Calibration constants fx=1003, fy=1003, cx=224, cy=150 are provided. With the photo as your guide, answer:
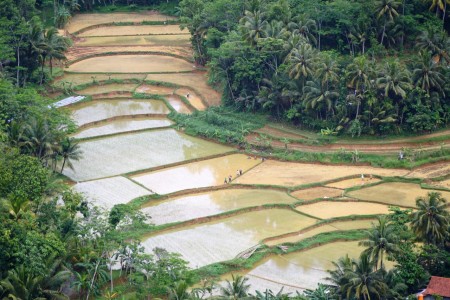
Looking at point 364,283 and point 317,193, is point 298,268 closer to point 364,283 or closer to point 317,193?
point 364,283

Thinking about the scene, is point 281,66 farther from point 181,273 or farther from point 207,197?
point 181,273

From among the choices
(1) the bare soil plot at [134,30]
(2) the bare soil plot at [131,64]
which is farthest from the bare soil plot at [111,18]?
(2) the bare soil plot at [131,64]

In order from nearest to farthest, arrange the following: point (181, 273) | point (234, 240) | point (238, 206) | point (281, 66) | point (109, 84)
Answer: point (181, 273), point (234, 240), point (238, 206), point (281, 66), point (109, 84)

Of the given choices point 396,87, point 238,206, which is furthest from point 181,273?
point 396,87

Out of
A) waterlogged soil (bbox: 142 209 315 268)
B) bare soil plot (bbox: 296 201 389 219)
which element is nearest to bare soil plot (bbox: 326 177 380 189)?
bare soil plot (bbox: 296 201 389 219)

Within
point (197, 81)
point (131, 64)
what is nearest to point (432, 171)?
point (197, 81)

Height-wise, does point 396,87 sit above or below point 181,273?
above
